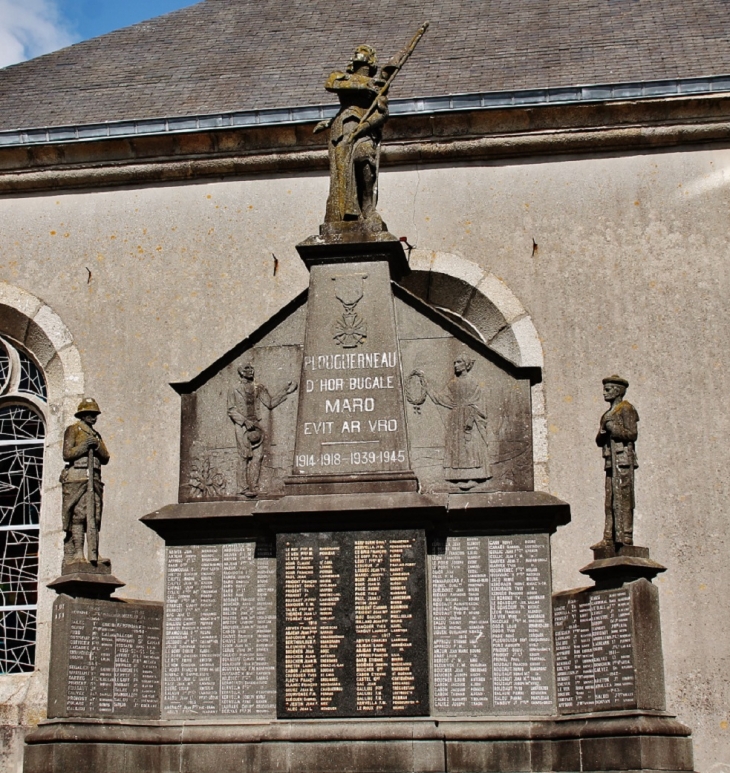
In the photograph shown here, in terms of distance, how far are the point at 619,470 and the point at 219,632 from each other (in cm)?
286

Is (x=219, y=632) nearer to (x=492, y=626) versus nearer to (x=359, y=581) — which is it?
(x=359, y=581)

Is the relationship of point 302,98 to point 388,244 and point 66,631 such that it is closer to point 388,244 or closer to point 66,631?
point 388,244

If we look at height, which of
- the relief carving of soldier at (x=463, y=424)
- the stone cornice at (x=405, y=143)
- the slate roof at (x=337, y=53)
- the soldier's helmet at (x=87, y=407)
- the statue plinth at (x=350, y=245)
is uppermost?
the slate roof at (x=337, y=53)

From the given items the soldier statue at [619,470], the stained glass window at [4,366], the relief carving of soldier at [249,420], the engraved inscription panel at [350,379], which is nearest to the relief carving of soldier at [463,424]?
the engraved inscription panel at [350,379]

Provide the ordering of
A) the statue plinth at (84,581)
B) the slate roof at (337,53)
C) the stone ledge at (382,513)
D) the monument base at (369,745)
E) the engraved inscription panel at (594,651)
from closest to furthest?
the monument base at (369,745), the engraved inscription panel at (594,651), the stone ledge at (382,513), the statue plinth at (84,581), the slate roof at (337,53)

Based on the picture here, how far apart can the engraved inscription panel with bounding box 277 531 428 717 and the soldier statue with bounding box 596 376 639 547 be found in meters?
A: 1.26

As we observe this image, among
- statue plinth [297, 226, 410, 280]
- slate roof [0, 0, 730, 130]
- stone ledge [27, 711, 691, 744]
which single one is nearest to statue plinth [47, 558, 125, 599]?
stone ledge [27, 711, 691, 744]

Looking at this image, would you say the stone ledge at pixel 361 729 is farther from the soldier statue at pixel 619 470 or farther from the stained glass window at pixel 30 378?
the stained glass window at pixel 30 378

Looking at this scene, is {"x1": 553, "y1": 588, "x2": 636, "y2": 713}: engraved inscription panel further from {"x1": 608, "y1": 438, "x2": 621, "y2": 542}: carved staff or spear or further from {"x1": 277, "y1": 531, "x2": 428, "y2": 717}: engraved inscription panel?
{"x1": 277, "y1": 531, "x2": 428, "y2": 717}: engraved inscription panel

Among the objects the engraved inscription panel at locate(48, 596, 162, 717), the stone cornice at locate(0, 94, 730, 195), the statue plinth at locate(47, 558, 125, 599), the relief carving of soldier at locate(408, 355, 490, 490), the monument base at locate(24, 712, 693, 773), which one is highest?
the stone cornice at locate(0, 94, 730, 195)

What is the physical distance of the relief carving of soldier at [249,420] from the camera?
9516mm

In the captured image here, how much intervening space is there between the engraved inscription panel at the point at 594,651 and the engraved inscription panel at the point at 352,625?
931 mm

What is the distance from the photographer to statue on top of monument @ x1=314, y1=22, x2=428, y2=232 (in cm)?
987

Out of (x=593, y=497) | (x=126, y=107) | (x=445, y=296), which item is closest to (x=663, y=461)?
(x=593, y=497)
